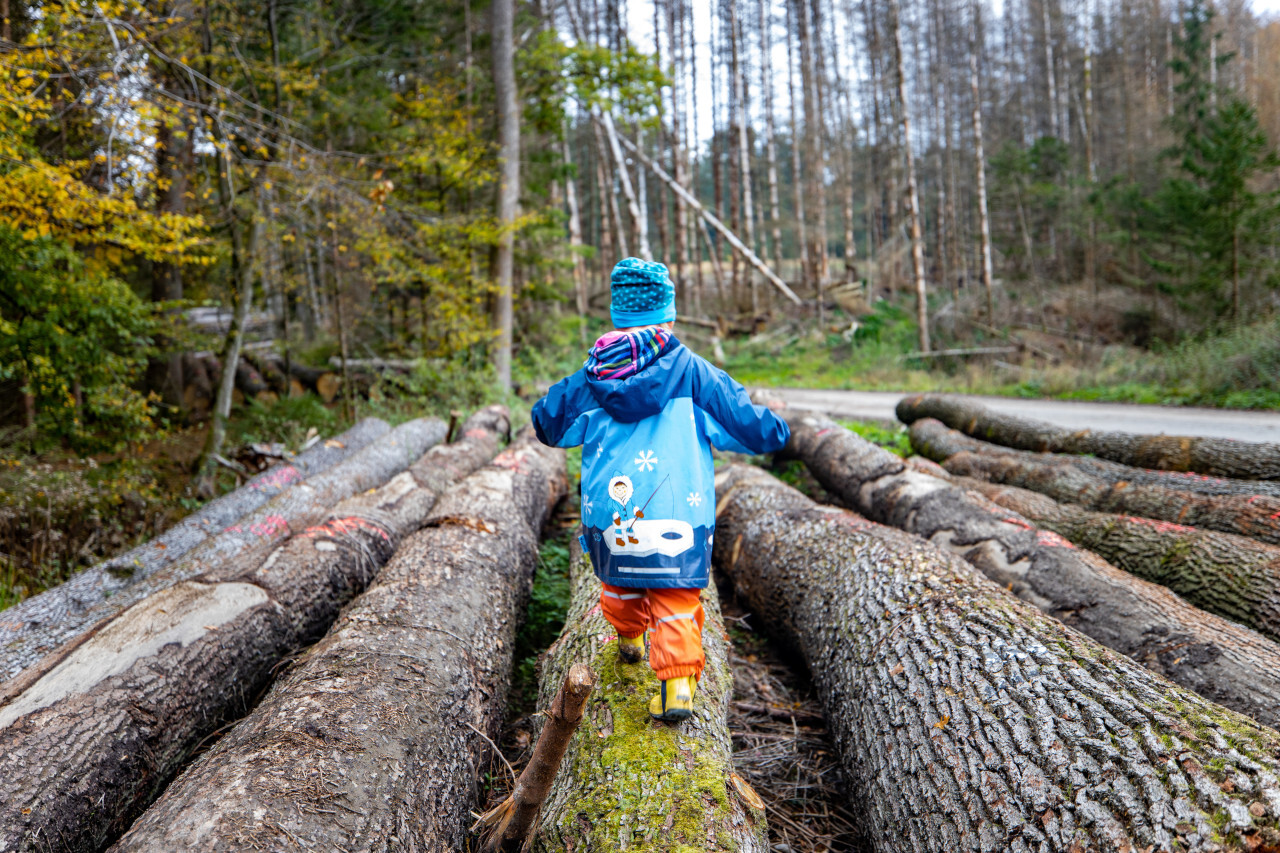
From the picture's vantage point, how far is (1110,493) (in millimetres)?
5258

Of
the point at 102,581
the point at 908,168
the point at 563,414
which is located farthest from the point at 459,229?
the point at 908,168

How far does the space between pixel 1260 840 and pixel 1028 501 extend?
399cm

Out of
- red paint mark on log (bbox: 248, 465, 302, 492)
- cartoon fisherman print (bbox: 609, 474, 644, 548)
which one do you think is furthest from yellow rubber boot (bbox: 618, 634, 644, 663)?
red paint mark on log (bbox: 248, 465, 302, 492)

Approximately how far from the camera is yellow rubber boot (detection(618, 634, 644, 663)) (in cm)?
255

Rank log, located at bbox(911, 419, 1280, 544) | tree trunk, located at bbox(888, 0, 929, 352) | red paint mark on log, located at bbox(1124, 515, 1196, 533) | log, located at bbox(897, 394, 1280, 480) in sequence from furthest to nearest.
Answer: tree trunk, located at bbox(888, 0, 929, 352), log, located at bbox(897, 394, 1280, 480), log, located at bbox(911, 419, 1280, 544), red paint mark on log, located at bbox(1124, 515, 1196, 533)

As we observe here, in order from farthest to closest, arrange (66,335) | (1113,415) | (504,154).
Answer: (504,154)
(1113,415)
(66,335)

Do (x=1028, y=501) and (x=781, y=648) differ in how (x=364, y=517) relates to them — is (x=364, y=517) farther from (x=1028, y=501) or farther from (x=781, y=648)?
(x=1028, y=501)

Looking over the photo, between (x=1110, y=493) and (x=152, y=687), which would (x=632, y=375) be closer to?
(x=152, y=687)

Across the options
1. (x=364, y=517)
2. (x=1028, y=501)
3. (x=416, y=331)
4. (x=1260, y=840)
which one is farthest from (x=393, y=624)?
(x=416, y=331)

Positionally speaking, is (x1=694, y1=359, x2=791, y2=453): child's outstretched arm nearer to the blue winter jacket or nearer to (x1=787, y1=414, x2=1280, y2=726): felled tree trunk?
the blue winter jacket

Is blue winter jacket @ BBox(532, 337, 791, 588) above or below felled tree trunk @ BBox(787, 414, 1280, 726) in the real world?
above

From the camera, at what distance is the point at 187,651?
2.79 metres

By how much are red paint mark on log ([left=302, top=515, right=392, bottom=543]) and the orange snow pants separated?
247 cm

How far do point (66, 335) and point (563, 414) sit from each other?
27.2ft
